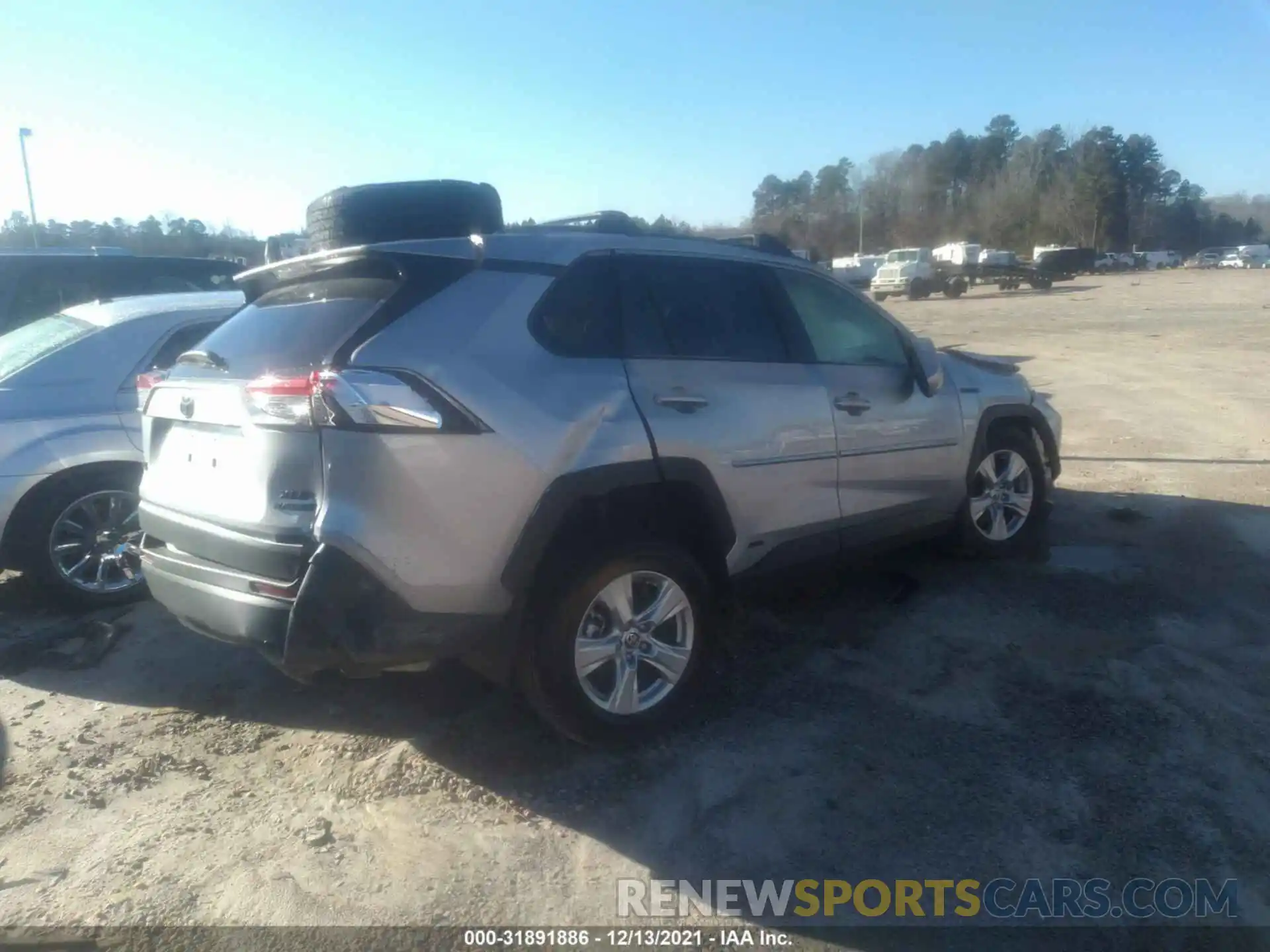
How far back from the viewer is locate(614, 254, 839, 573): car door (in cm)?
390

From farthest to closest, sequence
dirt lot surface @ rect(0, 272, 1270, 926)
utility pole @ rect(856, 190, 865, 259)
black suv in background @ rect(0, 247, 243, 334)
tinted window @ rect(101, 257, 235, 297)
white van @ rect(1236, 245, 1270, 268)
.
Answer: utility pole @ rect(856, 190, 865, 259) < white van @ rect(1236, 245, 1270, 268) < tinted window @ rect(101, 257, 235, 297) < black suv in background @ rect(0, 247, 243, 334) < dirt lot surface @ rect(0, 272, 1270, 926)

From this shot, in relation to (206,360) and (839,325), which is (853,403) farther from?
(206,360)

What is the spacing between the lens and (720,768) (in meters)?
3.66

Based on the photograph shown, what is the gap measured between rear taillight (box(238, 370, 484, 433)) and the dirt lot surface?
4.41 feet

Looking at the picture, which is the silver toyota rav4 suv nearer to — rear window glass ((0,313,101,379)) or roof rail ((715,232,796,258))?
roof rail ((715,232,796,258))

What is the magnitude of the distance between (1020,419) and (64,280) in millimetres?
6697

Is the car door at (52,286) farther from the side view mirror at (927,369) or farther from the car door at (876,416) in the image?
the side view mirror at (927,369)

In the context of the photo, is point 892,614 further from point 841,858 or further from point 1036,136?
point 1036,136

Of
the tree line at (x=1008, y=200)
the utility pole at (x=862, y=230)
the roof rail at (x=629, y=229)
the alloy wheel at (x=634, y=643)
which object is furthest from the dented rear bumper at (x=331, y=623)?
the utility pole at (x=862, y=230)

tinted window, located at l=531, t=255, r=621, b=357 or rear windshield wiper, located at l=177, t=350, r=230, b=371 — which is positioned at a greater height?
tinted window, located at l=531, t=255, r=621, b=357

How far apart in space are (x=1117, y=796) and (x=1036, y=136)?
104167 millimetres

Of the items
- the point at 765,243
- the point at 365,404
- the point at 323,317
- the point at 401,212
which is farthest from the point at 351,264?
the point at 401,212

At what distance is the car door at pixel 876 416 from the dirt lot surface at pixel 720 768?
550mm

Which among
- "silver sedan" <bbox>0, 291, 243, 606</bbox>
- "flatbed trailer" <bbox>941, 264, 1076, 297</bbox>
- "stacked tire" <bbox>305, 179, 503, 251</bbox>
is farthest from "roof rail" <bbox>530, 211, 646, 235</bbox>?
"flatbed trailer" <bbox>941, 264, 1076, 297</bbox>
